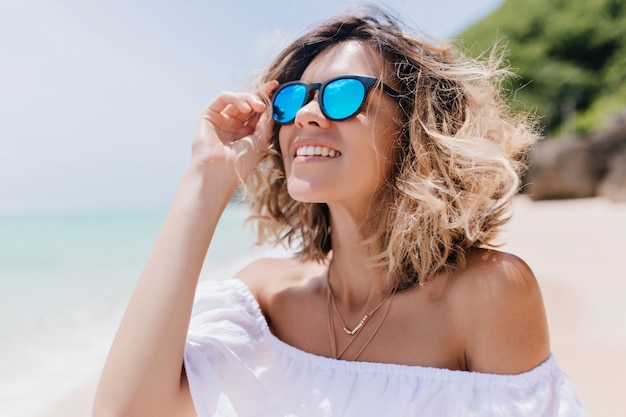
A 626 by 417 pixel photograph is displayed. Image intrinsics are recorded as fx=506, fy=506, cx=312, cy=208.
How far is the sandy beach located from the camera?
3928 mm

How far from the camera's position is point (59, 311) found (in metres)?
8.53

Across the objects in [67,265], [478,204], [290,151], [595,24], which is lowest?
[67,265]

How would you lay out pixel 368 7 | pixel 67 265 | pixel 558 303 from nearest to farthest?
1. pixel 368 7
2. pixel 558 303
3. pixel 67 265

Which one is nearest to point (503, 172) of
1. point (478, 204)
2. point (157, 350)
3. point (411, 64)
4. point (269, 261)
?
point (478, 204)

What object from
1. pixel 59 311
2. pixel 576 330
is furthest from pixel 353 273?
pixel 59 311

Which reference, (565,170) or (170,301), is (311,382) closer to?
(170,301)

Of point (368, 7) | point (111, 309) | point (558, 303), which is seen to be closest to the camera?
point (368, 7)

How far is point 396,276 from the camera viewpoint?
7.66 feet

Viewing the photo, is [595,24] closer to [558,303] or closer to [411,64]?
[558,303]

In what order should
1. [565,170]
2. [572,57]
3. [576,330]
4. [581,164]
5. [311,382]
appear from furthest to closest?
[572,57], [565,170], [581,164], [576,330], [311,382]

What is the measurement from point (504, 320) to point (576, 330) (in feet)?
12.2

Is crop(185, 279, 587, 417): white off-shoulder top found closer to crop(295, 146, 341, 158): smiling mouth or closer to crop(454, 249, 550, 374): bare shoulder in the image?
crop(454, 249, 550, 374): bare shoulder

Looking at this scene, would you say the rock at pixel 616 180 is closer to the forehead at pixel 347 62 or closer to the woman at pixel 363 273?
the woman at pixel 363 273

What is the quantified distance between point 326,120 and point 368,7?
72 cm
